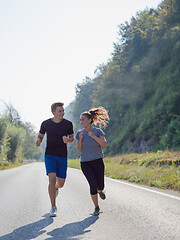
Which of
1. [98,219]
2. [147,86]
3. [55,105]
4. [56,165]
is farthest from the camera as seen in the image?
[147,86]

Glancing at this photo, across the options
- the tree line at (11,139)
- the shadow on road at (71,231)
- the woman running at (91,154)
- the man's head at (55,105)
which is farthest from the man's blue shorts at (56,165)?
the tree line at (11,139)

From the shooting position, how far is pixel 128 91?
115 feet

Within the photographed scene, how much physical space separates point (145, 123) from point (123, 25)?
19.3 metres

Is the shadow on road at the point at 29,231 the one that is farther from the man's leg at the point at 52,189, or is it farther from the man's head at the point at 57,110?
the man's head at the point at 57,110

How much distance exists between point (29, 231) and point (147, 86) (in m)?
29.3

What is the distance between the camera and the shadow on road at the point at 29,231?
4.28 metres

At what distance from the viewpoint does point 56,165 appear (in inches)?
238

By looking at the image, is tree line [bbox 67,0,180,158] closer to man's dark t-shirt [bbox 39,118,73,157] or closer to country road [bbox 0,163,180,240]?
country road [bbox 0,163,180,240]

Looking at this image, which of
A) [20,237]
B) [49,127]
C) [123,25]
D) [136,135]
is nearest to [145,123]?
[136,135]

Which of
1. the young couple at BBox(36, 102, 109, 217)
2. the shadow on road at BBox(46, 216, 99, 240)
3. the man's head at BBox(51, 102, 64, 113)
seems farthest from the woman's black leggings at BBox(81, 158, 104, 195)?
the man's head at BBox(51, 102, 64, 113)

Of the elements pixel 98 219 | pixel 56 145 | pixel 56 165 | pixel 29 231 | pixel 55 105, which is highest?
pixel 55 105

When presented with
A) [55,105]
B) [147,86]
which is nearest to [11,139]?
[147,86]

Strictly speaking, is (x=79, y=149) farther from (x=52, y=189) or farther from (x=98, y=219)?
(x=98, y=219)

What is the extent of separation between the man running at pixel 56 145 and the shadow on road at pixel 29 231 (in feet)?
2.50
